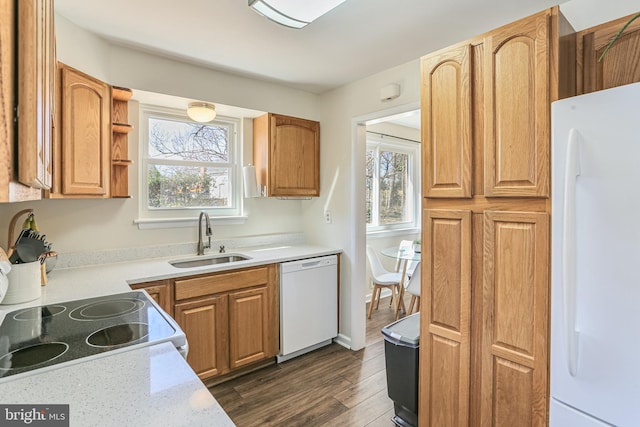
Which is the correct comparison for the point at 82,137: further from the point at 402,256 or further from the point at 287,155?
the point at 402,256

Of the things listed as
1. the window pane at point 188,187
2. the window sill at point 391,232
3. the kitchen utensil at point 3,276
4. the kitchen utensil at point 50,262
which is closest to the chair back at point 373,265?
the window sill at point 391,232

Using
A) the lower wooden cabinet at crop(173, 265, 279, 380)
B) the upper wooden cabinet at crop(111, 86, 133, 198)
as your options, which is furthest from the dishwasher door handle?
the upper wooden cabinet at crop(111, 86, 133, 198)

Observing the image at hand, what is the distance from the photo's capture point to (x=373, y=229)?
14.5 feet

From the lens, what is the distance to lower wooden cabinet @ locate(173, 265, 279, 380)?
7.36 feet

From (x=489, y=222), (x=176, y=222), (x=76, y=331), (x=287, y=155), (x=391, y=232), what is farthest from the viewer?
(x=391, y=232)

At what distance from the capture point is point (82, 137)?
6.40 feet

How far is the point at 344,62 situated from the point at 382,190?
2.33 metres

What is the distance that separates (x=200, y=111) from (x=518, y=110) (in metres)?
2.27

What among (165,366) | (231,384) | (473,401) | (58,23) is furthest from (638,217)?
(58,23)

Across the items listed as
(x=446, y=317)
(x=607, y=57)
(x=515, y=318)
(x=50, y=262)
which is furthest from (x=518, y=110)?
(x=50, y=262)

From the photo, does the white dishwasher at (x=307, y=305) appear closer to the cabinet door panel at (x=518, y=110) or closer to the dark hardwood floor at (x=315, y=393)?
the dark hardwood floor at (x=315, y=393)

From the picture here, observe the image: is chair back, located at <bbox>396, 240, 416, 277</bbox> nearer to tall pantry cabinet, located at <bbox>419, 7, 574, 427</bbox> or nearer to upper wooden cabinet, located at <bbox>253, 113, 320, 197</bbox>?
upper wooden cabinet, located at <bbox>253, 113, 320, 197</bbox>

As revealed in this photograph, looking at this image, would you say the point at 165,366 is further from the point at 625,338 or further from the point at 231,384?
the point at 231,384

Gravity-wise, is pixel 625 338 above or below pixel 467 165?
below
